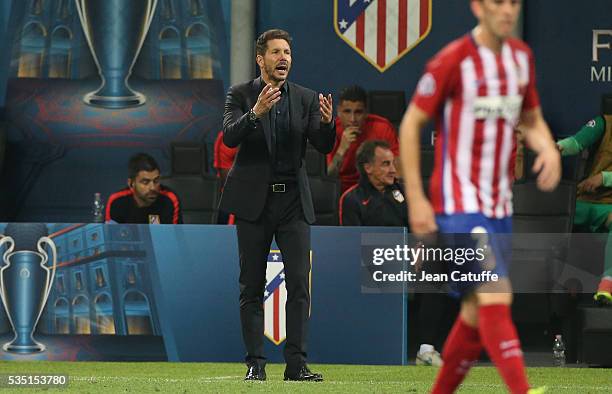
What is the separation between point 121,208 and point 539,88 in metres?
4.59

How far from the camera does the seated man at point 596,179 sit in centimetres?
984

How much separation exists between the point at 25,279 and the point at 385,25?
16.2 ft

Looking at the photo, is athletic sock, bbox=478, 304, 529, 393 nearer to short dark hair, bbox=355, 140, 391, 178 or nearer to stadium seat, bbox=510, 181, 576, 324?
stadium seat, bbox=510, 181, 576, 324

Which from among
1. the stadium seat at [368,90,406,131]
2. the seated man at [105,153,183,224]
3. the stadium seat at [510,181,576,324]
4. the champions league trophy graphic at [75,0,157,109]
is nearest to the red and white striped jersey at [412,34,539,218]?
the stadium seat at [510,181,576,324]

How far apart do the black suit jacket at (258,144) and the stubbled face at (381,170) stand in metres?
1.86

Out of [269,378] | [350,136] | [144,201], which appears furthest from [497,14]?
[350,136]

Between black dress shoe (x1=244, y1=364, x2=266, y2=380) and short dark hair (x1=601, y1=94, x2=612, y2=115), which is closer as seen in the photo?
black dress shoe (x1=244, y1=364, x2=266, y2=380)

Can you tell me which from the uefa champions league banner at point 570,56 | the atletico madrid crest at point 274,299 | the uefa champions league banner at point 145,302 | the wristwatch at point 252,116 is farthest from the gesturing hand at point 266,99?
the uefa champions league banner at point 570,56

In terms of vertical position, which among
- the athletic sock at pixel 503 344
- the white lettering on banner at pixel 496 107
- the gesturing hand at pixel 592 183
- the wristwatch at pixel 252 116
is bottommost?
the athletic sock at pixel 503 344

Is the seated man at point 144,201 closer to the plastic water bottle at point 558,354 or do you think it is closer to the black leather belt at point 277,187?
the black leather belt at point 277,187

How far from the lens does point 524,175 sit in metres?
10.6

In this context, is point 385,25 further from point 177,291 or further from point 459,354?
point 459,354

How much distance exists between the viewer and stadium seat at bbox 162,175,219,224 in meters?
10.8

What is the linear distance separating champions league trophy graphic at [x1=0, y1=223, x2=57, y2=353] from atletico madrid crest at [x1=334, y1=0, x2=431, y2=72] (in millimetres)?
4622
